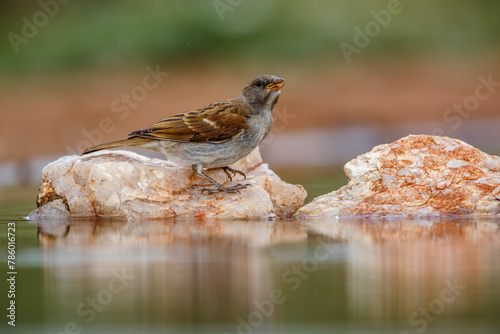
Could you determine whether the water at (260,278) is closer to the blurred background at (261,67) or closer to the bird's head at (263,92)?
the bird's head at (263,92)

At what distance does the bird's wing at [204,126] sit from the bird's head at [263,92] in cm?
17

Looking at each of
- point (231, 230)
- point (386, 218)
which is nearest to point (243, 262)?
point (231, 230)

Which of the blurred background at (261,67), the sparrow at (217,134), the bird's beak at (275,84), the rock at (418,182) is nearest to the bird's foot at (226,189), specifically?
the sparrow at (217,134)

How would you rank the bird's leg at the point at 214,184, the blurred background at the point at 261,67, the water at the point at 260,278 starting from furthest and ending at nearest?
the blurred background at the point at 261,67, the bird's leg at the point at 214,184, the water at the point at 260,278

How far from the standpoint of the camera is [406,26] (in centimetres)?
2120

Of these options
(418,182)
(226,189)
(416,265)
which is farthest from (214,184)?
(416,265)

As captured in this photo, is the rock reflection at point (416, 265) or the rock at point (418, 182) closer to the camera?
the rock reflection at point (416, 265)

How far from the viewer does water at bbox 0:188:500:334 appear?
4097 millimetres

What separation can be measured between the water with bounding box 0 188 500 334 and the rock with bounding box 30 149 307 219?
1.97ft

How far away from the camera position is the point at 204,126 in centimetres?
847

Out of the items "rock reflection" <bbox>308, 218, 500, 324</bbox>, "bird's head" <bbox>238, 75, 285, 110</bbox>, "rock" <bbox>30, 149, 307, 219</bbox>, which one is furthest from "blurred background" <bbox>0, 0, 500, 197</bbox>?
"rock reflection" <bbox>308, 218, 500, 324</bbox>

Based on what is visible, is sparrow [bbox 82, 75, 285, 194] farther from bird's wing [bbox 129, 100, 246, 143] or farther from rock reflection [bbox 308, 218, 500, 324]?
rock reflection [bbox 308, 218, 500, 324]

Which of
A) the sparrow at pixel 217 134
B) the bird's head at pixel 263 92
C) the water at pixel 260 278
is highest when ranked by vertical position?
the bird's head at pixel 263 92

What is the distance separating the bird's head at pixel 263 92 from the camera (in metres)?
8.56
